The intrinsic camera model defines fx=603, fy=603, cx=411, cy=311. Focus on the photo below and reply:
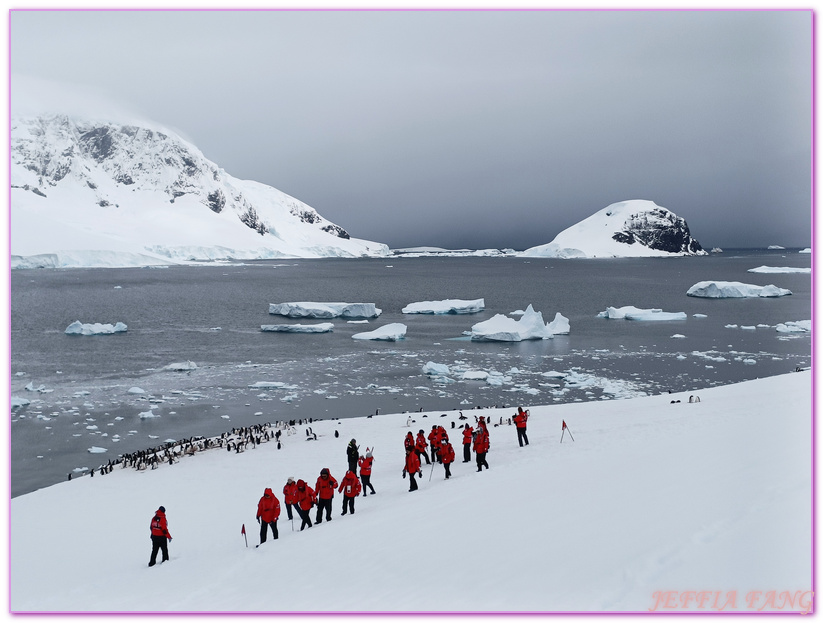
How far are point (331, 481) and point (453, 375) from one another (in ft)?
77.4

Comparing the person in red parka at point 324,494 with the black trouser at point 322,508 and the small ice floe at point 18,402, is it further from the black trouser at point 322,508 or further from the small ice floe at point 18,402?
the small ice floe at point 18,402

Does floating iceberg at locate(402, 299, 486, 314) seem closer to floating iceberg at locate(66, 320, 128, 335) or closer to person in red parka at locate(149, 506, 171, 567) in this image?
floating iceberg at locate(66, 320, 128, 335)

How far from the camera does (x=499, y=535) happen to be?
24.1 ft

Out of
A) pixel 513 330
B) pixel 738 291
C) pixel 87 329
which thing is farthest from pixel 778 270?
pixel 87 329

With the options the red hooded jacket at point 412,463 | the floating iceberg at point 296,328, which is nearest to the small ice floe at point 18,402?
the red hooded jacket at point 412,463

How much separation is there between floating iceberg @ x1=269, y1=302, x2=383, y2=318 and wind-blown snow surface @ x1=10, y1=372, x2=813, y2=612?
44.6m

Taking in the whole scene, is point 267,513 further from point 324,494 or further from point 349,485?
point 349,485

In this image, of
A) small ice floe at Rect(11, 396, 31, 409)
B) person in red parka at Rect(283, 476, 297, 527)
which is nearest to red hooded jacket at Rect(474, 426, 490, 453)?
person in red parka at Rect(283, 476, 297, 527)

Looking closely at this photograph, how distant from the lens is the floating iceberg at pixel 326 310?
59.4m

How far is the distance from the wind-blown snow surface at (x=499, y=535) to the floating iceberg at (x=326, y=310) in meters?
44.6

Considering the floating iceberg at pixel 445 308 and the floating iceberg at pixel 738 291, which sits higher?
the floating iceberg at pixel 738 291

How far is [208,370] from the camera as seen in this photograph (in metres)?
35.0

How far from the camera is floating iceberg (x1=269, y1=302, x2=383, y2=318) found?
195ft

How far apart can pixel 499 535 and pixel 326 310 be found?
53.0 metres
